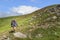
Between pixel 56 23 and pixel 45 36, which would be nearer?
pixel 45 36

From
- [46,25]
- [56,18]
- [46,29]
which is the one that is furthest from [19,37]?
[56,18]

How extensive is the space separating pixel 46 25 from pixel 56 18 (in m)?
5.52

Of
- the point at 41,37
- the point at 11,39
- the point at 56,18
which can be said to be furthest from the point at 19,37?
the point at 56,18

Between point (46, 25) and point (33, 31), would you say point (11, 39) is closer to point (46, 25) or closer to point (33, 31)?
point (33, 31)

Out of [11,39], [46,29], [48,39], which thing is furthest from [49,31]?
[11,39]

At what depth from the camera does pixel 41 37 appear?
1604 inches

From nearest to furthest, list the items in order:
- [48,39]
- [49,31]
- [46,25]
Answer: [48,39] < [49,31] < [46,25]

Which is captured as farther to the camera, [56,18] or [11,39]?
[56,18]

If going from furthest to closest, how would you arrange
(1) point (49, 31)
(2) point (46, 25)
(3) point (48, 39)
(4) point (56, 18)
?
(4) point (56, 18) < (2) point (46, 25) < (1) point (49, 31) < (3) point (48, 39)

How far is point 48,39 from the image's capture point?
3922cm

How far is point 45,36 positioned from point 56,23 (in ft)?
25.4

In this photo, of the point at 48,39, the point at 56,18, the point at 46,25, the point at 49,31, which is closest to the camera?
the point at 48,39

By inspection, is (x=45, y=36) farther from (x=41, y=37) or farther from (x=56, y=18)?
(x=56, y=18)

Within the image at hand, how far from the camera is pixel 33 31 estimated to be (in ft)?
145
